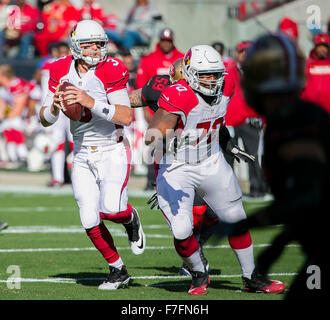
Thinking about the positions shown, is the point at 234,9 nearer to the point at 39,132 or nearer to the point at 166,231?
the point at 39,132

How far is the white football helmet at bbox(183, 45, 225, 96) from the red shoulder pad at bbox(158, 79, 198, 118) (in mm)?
75

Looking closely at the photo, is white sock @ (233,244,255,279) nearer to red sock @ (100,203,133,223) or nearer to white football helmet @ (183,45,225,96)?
red sock @ (100,203,133,223)

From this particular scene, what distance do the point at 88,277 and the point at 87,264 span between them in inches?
25.2

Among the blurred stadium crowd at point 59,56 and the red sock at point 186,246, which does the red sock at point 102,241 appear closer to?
the red sock at point 186,246

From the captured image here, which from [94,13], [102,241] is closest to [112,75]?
[102,241]

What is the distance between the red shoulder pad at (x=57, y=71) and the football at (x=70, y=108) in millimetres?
250

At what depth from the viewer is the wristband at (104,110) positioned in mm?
6466

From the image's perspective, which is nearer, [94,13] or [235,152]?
[235,152]

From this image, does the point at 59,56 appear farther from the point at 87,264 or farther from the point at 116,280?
the point at 116,280

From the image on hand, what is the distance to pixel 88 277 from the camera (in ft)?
23.5

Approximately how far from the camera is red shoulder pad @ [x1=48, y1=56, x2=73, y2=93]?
6.76 m

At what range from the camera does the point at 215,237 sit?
11.4 feet

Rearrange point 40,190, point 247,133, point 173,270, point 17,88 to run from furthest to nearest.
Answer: point 17,88 → point 40,190 → point 247,133 → point 173,270
